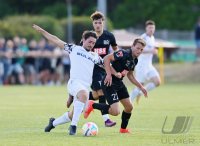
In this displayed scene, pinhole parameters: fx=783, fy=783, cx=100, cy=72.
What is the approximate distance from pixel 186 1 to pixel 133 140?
53.6 meters

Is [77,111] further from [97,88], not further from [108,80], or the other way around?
[97,88]

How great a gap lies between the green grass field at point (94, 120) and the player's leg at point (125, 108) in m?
0.19

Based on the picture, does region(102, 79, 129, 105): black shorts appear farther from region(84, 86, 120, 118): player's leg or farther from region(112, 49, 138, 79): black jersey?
region(112, 49, 138, 79): black jersey

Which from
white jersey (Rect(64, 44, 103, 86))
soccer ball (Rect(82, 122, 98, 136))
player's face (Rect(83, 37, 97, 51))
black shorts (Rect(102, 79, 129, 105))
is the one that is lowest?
soccer ball (Rect(82, 122, 98, 136))

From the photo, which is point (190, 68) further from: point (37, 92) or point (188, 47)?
point (188, 47)

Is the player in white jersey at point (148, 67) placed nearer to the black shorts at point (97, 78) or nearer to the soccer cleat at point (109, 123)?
the black shorts at point (97, 78)

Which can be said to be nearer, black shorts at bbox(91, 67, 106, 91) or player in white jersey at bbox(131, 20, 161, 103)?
black shorts at bbox(91, 67, 106, 91)

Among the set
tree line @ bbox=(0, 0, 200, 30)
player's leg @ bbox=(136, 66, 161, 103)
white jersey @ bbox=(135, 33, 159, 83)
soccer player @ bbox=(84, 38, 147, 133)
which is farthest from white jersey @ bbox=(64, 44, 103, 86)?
tree line @ bbox=(0, 0, 200, 30)

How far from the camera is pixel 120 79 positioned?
1435 centimetres

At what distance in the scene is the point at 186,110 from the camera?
19312mm

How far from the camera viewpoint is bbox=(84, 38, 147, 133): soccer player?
1392 cm

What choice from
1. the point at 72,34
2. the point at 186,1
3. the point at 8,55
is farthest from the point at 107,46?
the point at 186,1
